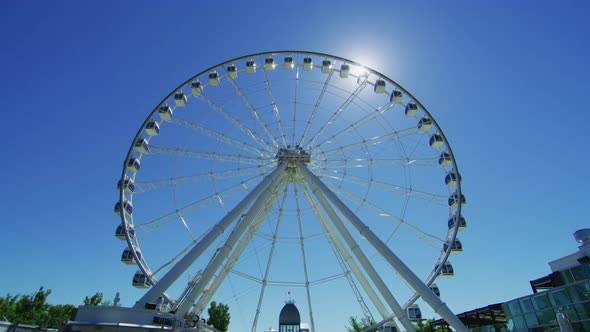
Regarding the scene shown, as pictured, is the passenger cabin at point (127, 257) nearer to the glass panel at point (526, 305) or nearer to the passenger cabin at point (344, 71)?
the passenger cabin at point (344, 71)

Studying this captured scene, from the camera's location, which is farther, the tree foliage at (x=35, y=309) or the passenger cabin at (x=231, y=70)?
the tree foliage at (x=35, y=309)

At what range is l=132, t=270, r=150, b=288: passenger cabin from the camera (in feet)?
60.5

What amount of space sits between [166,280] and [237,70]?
14.1 m

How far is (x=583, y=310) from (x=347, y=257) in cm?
998

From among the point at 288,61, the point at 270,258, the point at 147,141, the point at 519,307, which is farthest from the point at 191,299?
the point at 288,61

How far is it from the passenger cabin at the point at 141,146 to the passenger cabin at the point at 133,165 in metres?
0.59

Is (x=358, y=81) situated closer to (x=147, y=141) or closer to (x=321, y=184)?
(x=321, y=184)

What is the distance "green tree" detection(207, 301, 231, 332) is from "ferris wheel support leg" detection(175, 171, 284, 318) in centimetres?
2126

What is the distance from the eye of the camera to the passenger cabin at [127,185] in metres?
20.6

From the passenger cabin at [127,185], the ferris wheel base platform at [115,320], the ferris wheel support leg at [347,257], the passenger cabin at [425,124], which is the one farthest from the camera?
the passenger cabin at [425,124]

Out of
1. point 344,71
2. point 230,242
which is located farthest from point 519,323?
point 344,71

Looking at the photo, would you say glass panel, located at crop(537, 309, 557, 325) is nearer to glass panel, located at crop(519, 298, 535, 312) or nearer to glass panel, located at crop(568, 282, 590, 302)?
glass panel, located at crop(519, 298, 535, 312)

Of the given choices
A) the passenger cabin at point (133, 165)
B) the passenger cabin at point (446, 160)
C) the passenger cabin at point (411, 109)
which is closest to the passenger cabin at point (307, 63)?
the passenger cabin at point (411, 109)

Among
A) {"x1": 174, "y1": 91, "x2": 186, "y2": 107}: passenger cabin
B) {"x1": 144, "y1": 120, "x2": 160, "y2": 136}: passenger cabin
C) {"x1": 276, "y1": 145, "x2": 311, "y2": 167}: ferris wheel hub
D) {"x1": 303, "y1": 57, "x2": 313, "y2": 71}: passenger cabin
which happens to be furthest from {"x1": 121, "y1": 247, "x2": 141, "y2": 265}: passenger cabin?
{"x1": 303, "y1": 57, "x2": 313, "y2": 71}: passenger cabin
